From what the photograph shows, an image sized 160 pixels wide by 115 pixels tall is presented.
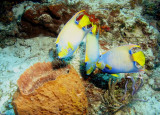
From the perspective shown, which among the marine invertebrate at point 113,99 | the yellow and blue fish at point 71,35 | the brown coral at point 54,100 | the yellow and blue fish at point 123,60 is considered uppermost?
the yellow and blue fish at point 71,35

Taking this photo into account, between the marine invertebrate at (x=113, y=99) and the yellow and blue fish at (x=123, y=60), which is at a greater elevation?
the yellow and blue fish at (x=123, y=60)

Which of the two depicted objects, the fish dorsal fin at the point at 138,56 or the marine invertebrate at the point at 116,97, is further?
the marine invertebrate at the point at 116,97

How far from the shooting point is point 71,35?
2.24m

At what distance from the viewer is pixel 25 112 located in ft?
6.62

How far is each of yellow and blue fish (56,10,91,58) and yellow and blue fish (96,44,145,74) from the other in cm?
65

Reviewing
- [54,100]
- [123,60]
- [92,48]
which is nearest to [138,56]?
[123,60]

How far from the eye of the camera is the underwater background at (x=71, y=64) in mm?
2143

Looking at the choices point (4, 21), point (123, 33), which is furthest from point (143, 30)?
point (4, 21)

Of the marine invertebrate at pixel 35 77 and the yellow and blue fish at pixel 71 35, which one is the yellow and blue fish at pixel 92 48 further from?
the marine invertebrate at pixel 35 77

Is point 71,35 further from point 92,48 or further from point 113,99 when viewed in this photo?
point 113,99

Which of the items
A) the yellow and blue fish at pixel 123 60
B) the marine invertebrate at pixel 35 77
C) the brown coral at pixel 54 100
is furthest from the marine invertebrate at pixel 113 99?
the marine invertebrate at pixel 35 77

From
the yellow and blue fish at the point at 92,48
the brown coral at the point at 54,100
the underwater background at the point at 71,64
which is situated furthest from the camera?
the yellow and blue fish at the point at 92,48

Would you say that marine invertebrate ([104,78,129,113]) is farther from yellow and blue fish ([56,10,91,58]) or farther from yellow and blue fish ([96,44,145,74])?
yellow and blue fish ([56,10,91,58])

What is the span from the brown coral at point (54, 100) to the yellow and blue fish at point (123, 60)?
2.57 ft
